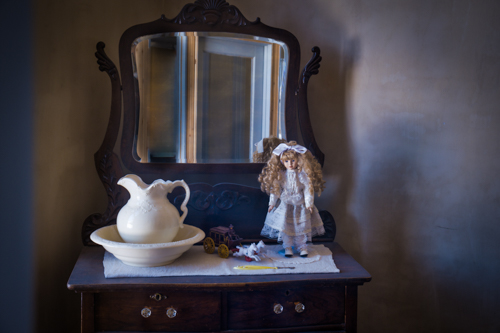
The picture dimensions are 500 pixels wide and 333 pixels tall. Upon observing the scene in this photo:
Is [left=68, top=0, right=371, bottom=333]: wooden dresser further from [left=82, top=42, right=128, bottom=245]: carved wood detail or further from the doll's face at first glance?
the doll's face

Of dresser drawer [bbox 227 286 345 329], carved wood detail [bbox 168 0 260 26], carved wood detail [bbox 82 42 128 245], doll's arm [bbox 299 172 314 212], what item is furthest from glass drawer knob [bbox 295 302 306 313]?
carved wood detail [bbox 168 0 260 26]

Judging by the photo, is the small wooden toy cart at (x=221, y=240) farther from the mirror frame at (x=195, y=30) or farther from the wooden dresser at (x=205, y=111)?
the mirror frame at (x=195, y=30)

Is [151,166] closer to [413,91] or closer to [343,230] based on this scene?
[343,230]

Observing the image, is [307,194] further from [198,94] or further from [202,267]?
[198,94]

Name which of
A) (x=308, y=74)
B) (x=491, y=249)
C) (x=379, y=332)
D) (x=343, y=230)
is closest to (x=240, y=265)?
(x=343, y=230)

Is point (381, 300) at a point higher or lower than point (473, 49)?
lower

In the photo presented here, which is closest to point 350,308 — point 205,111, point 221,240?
point 221,240

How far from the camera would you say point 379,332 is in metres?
1.66

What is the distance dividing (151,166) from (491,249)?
1.57 metres

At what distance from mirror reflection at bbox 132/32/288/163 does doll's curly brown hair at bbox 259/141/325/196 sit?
0.17m

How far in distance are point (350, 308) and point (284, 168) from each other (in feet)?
1.77

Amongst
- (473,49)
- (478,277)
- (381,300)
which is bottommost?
(381,300)

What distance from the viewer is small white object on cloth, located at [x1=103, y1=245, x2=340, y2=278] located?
1.10 meters

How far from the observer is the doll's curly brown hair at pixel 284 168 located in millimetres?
1275
